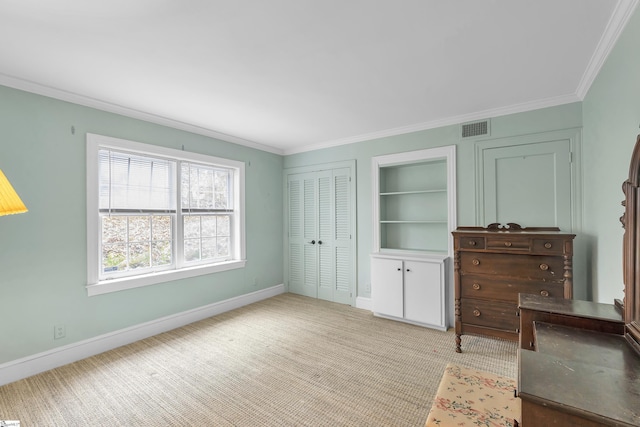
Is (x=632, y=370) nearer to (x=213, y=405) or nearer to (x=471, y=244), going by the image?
(x=471, y=244)

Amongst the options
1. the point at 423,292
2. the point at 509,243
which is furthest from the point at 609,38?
the point at 423,292

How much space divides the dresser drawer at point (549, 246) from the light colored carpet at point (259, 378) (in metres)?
1.05

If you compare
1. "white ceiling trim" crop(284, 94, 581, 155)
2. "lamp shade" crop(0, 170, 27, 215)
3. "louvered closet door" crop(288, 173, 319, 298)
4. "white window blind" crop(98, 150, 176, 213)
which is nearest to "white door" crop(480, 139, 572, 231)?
"white ceiling trim" crop(284, 94, 581, 155)

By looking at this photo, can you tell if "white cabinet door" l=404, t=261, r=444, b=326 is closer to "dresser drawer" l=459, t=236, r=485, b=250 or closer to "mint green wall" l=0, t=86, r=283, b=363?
"dresser drawer" l=459, t=236, r=485, b=250

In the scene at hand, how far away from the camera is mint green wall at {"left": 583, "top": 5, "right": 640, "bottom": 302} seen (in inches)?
64.7

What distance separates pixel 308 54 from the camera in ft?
6.81

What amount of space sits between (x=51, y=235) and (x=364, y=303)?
Result: 3.67 m

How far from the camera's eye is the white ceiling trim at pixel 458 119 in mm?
2887

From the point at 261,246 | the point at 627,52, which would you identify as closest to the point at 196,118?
the point at 261,246

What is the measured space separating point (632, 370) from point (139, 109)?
414 cm

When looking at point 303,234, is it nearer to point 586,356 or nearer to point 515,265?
point 515,265

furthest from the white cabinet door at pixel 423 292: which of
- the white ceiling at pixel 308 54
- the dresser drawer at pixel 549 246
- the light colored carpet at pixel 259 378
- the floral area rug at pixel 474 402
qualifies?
the white ceiling at pixel 308 54

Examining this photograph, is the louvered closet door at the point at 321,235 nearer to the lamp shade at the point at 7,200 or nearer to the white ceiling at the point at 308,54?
the white ceiling at the point at 308,54

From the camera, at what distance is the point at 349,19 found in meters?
1.71
